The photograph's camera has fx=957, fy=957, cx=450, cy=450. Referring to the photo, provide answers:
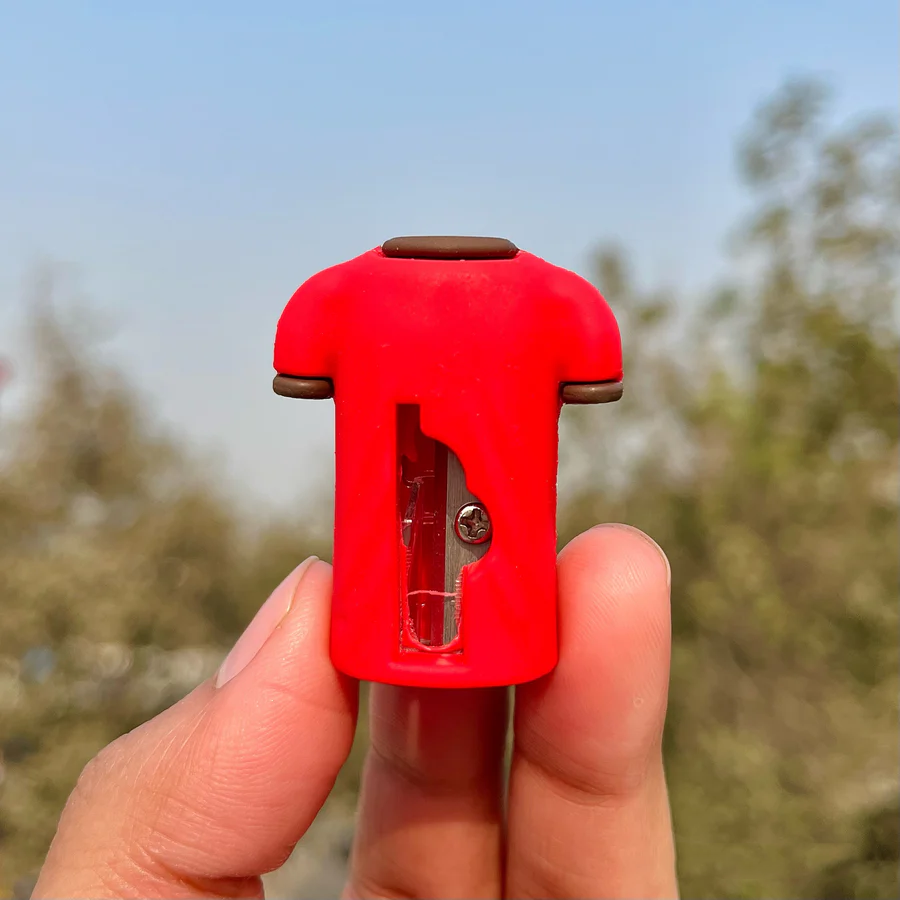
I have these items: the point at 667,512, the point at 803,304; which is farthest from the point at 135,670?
the point at 803,304

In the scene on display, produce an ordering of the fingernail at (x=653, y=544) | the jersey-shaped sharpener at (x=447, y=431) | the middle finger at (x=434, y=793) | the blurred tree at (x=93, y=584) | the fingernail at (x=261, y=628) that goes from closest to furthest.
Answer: the jersey-shaped sharpener at (x=447, y=431) → the fingernail at (x=261, y=628) → the fingernail at (x=653, y=544) → the middle finger at (x=434, y=793) → the blurred tree at (x=93, y=584)

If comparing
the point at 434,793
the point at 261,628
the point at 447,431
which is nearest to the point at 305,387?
the point at 447,431

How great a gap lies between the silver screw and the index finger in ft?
0.68

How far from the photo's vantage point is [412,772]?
1.78 metres

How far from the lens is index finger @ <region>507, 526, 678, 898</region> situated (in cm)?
151

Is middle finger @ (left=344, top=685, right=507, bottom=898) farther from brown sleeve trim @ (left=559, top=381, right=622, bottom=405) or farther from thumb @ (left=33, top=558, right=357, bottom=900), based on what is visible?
brown sleeve trim @ (left=559, top=381, right=622, bottom=405)

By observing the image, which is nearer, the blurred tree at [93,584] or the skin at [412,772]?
the skin at [412,772]

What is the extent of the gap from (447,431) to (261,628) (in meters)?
0.46

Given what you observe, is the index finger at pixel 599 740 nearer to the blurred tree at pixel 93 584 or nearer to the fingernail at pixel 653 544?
the fingernail at pixel 653 544

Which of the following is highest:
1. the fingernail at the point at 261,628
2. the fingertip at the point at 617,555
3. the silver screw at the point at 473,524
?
the silver screw at the point at 473,524

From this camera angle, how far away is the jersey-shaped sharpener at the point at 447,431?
1.30m

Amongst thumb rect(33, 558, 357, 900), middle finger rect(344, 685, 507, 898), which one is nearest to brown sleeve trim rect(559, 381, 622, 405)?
thumb rect(33, 558, 357, 900)

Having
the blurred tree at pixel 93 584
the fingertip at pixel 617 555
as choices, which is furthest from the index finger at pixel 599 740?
the blurred tree at pixel 93 584

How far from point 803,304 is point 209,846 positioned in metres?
3.04
